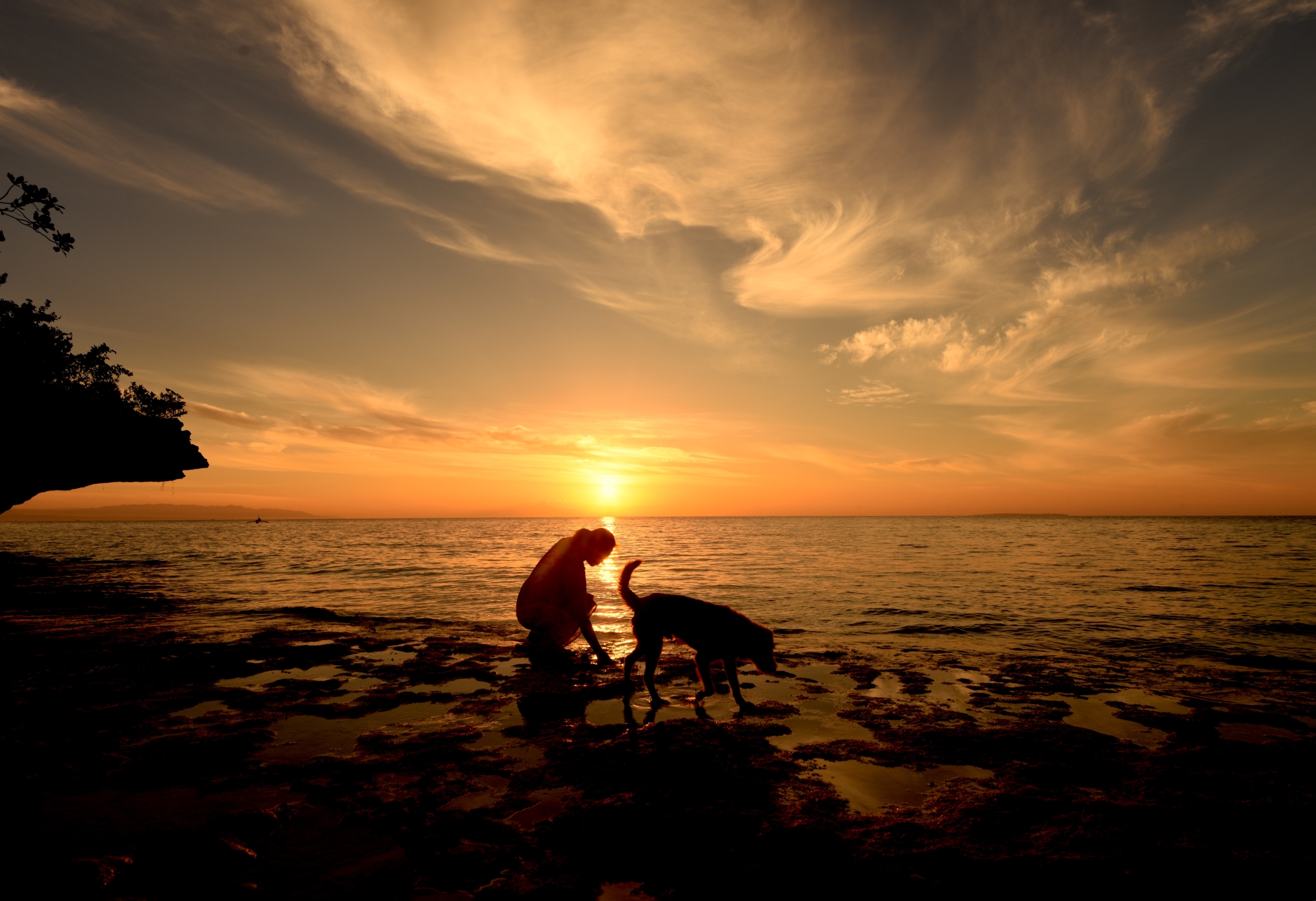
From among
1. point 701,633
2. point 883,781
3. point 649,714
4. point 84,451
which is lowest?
point 649,714

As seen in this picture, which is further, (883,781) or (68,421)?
(68,421)

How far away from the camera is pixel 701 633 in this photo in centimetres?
759

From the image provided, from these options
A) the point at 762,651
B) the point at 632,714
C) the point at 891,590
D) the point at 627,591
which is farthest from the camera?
the point at 891,590

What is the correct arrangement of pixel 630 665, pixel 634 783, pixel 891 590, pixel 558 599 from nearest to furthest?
pixel 634 783 → pixel 630 665 → pixel 558 599 → pixel 891 590

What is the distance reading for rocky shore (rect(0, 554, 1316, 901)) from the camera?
3.84m

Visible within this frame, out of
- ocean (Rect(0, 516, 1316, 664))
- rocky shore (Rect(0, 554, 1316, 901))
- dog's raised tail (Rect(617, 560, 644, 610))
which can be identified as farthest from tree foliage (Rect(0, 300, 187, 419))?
dog's raised tail (Rect(617, 560, 644, 610))

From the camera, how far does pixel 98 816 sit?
4.50 m

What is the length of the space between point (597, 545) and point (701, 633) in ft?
9.95

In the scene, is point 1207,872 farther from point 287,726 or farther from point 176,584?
point 176,584

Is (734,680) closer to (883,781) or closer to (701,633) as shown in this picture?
(701,633)

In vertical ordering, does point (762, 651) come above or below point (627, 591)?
below

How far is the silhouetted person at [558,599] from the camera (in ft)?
33.9

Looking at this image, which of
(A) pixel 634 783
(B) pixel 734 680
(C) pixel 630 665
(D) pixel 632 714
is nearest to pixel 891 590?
(B) pixel 734 680

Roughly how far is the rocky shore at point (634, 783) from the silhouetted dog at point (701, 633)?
0.61 m
